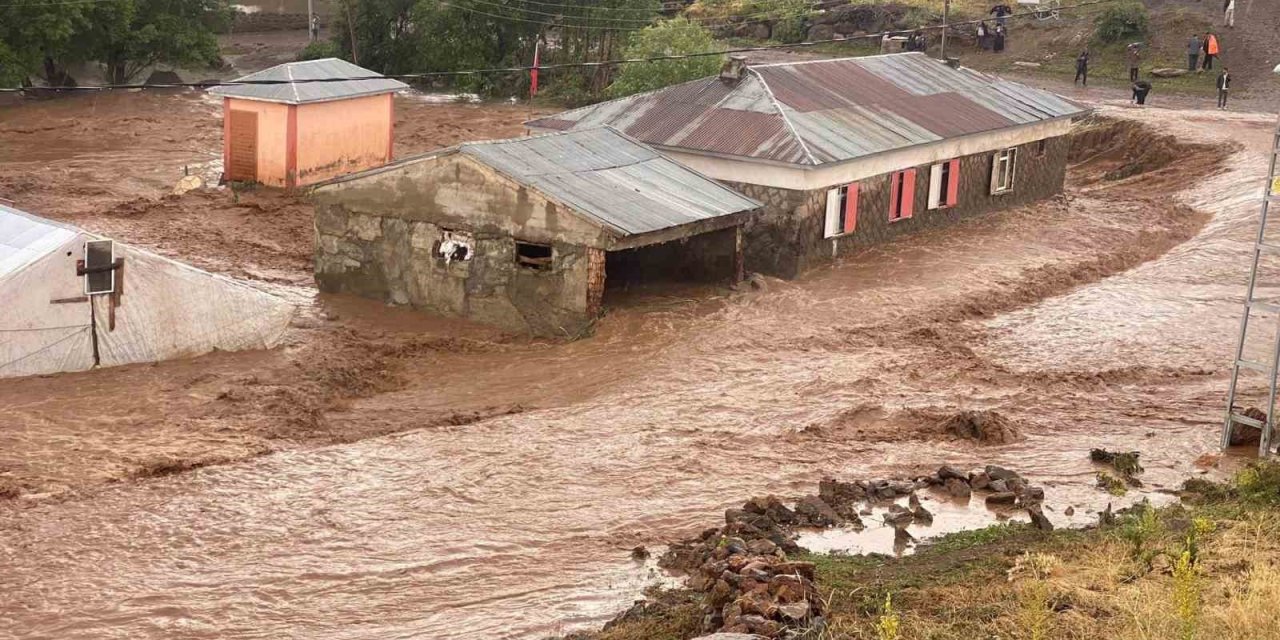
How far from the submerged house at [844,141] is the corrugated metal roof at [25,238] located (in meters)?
11.0

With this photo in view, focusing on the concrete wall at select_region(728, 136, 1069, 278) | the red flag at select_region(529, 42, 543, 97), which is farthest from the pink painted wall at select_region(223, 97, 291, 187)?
the red flag at select_region(529, 42, 543, 97)

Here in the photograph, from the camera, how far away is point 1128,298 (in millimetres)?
26203

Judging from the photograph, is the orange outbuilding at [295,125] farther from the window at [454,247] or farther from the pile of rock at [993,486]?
the pile of rock at [993,486]

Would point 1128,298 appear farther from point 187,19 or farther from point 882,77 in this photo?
point 187,19

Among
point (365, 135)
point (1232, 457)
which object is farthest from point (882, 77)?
point (1232, 457)

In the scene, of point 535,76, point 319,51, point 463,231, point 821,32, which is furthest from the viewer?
point 821,32

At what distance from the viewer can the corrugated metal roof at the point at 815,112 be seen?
87.6 ft

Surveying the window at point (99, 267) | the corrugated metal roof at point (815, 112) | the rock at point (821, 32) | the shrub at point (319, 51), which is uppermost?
the rock at point (821, 32)

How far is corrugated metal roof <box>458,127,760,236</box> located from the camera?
22.3 meters

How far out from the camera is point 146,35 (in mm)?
42812

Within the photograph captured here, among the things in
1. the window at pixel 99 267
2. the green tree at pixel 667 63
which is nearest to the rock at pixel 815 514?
the window at pixel 99 267

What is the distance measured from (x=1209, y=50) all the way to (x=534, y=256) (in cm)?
3081

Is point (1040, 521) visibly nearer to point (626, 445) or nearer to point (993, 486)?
point (993, 486)

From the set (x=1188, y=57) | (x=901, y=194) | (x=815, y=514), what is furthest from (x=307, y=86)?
(x=1188, y=57)
